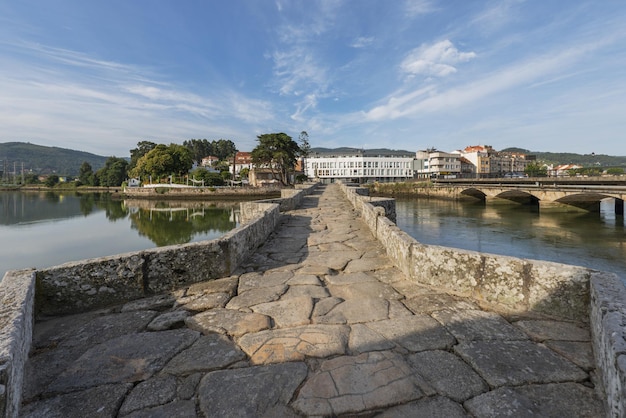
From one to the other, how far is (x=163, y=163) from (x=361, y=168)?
58797 mm

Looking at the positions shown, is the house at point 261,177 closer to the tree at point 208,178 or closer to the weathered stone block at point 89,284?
the tree at point 208,178

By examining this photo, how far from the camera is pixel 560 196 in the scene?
30281mm

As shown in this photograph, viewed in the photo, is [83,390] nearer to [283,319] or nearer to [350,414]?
[283,319]

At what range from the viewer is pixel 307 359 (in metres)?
2.24

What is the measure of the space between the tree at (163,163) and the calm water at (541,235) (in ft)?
168

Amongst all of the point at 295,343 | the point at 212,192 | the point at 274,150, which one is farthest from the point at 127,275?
the point at 212,192

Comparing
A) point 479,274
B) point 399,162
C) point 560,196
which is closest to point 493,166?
point 399,162

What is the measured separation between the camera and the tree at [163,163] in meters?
61.8

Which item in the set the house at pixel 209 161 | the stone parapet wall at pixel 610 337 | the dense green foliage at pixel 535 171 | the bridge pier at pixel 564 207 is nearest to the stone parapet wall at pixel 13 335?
the stone parapet wall at pixel 610 337

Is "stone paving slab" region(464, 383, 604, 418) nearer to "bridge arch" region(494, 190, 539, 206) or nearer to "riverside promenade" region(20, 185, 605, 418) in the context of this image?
"riverside promenade" region(20, 185, 605, 418)

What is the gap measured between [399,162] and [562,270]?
103 m

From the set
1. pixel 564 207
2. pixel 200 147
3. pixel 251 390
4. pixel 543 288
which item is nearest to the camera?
pixel 251 390

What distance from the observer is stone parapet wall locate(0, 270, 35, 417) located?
1440 mm

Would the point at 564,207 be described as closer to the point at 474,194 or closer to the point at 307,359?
the point at 474,194
